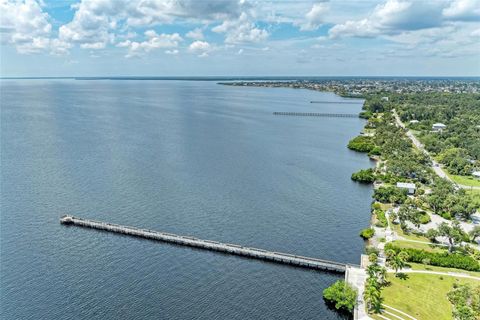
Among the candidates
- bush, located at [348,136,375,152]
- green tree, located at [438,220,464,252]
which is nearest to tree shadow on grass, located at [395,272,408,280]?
green tree, located at [438,220,464,252]

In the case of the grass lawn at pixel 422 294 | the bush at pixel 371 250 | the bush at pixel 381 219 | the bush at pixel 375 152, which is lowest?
the grass lawn at pixel 422 294

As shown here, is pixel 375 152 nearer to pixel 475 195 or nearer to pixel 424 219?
pixel 475 195

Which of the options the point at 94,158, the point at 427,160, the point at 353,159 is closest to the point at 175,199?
the point at 94,158

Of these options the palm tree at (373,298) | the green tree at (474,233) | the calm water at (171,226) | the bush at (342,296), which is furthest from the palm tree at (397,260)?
the green tree at (474,233)

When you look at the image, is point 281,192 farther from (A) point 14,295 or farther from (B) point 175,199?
(A) point 14,295

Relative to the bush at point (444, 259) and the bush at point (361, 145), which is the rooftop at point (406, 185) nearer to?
the bush at point (444, 259)

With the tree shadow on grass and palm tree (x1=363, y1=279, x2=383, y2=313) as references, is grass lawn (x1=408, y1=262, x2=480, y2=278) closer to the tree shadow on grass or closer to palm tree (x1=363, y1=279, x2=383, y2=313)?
the tree shadow on grass

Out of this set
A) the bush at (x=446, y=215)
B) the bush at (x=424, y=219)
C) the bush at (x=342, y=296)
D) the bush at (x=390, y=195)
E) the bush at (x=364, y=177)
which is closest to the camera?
the bush at (x=342, y=296)
